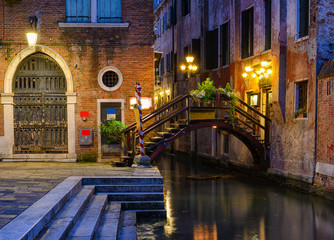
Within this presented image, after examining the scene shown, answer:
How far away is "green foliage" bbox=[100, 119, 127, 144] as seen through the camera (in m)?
14.0

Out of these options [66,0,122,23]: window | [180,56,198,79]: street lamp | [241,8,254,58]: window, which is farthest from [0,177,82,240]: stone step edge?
[180,56,198,79]: street lamp

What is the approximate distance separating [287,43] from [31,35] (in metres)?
8.42

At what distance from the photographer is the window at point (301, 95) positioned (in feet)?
43.1

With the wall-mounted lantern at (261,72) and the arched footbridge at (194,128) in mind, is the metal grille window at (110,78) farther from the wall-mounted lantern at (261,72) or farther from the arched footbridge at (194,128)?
the wall-mounted lantern at (261,72)

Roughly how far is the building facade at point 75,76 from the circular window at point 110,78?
0.03 m

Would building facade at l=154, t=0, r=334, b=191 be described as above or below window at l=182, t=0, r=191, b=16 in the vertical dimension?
below

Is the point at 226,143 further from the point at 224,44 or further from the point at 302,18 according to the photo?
the point at 302,18

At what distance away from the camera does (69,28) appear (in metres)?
14.8

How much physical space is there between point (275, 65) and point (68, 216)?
10243mm

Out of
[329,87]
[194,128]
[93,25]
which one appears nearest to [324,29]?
[329,87]

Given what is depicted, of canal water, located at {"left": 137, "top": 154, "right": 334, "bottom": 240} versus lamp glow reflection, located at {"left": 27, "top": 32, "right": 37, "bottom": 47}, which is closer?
canal water, located at {"left": 137, "top": 154, "right": 334, "bottom": 240}

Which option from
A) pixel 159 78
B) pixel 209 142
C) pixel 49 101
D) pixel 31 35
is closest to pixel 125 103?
pixel 49 101

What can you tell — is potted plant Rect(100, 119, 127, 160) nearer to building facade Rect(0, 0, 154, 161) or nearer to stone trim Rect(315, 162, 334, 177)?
building facade Rect(0, 0, 154, 161)

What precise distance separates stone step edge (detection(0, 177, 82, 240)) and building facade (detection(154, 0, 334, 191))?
23.2 feet
